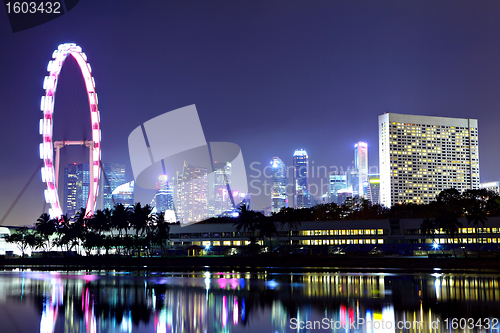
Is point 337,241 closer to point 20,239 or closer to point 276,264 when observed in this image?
point 276,264

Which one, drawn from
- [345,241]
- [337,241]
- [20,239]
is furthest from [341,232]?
[20,239]

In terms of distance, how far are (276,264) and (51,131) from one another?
45902 mm

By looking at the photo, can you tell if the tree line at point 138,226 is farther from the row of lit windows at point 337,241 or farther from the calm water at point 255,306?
the calm water at point 255,306

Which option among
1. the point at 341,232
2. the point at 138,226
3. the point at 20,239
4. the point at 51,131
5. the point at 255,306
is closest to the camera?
the point at 255,306

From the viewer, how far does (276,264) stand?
91.3m

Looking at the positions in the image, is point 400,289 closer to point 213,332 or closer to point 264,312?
point 264,312

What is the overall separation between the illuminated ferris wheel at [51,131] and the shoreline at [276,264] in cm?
1166

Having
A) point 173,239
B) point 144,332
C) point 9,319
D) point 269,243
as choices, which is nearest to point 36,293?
point 9,319

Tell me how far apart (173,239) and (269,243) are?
2744 centimetres

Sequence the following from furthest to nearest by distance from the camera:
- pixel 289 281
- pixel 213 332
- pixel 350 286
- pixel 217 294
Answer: pixel 289 281
pixel 350 286
pixel 217 294
pixel 213 332

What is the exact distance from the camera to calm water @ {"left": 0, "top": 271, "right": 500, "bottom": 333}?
106 feet

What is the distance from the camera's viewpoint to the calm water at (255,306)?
3241 centimetres

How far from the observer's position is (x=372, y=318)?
112 ft

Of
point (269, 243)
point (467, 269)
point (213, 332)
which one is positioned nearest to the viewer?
point (213, 332)
